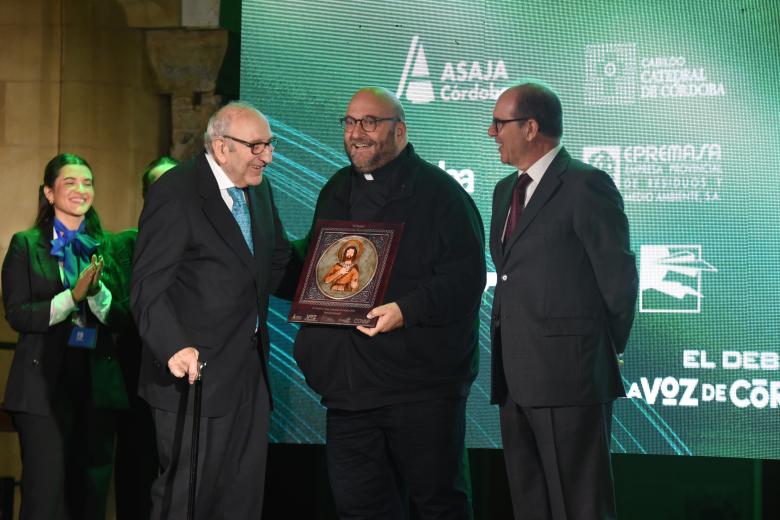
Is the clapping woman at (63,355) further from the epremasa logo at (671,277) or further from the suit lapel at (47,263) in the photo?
the epremasa logo at (671,277)

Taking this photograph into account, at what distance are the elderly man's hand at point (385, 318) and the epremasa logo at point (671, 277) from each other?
1662mm

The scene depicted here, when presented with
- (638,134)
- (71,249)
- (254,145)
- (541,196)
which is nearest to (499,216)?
(541,196)

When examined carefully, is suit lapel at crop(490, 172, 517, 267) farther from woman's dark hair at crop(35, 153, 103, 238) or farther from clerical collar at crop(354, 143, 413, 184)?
woman's dark hair at crop(35, 153, 103, 238)

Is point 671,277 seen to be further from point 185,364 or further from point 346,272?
point 185,364

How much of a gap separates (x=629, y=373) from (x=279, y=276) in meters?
1.79

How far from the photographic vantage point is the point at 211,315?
3.55 meters

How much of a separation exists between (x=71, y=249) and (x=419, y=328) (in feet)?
5.67

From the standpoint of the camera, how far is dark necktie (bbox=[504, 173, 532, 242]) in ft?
12.2

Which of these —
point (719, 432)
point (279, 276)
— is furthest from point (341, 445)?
point (719, 432)

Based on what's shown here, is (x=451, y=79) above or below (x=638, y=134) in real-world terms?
above

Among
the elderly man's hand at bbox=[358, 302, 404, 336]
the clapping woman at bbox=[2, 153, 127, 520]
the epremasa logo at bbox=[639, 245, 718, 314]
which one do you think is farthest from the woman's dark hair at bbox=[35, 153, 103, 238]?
the epremasa logo at bbox=[639, 245, 718, 314]

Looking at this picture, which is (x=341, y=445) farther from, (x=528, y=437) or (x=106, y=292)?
(x=106, y=292)

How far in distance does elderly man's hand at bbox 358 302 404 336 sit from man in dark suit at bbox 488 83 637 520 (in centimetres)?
35

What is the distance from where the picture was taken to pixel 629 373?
4879mm
